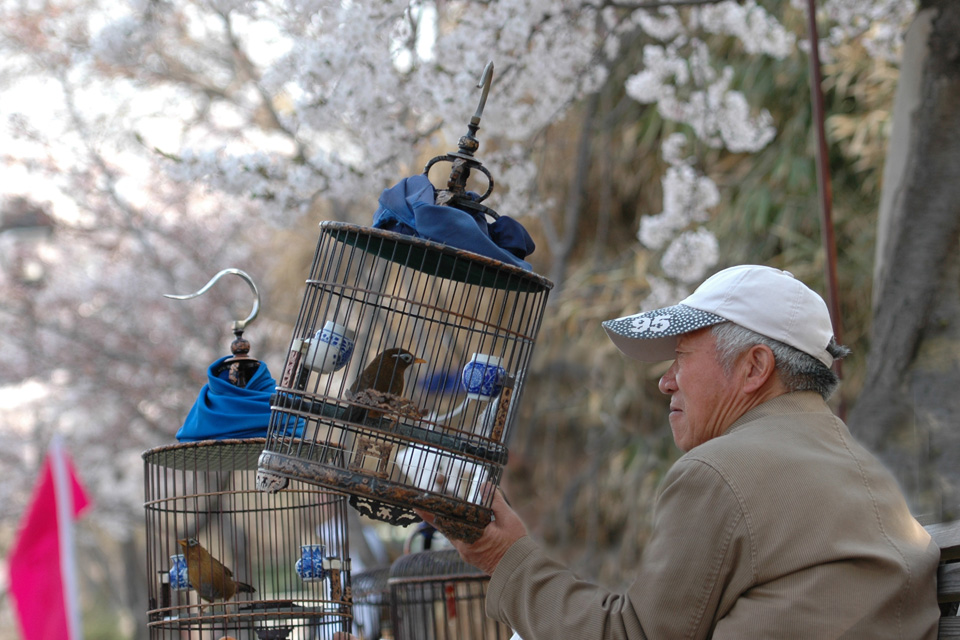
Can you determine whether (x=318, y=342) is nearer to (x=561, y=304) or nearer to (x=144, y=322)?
(x=561, y=304)

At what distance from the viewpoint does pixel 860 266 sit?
21.6ft

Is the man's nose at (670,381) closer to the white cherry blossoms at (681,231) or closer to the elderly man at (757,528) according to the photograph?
the elderly man at (757,528)

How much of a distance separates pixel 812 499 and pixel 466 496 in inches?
27.4

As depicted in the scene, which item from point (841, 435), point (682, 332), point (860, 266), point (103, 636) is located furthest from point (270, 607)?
point (103, 636)

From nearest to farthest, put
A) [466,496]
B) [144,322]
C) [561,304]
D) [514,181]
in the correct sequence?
[466,496], [514,181], [561,304], [144,322]

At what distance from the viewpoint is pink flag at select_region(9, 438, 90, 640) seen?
335cm

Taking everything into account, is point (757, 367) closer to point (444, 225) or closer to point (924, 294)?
point (444, 225)

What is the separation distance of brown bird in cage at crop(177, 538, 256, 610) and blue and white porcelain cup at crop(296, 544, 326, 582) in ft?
0.73

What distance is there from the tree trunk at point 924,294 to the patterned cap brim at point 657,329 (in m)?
2.18

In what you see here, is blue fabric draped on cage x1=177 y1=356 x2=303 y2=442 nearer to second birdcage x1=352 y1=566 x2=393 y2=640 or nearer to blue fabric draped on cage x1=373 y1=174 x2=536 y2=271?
blue fabric draped on cage x1=373 y1=174 x2=536 y2=271

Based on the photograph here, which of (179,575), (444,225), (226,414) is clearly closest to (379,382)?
(444,225)

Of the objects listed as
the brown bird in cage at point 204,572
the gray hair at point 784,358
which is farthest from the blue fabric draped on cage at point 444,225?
the brown bird in cage at point 204,572

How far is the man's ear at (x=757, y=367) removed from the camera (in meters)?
1.87

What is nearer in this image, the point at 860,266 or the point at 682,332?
the point at 682,332
